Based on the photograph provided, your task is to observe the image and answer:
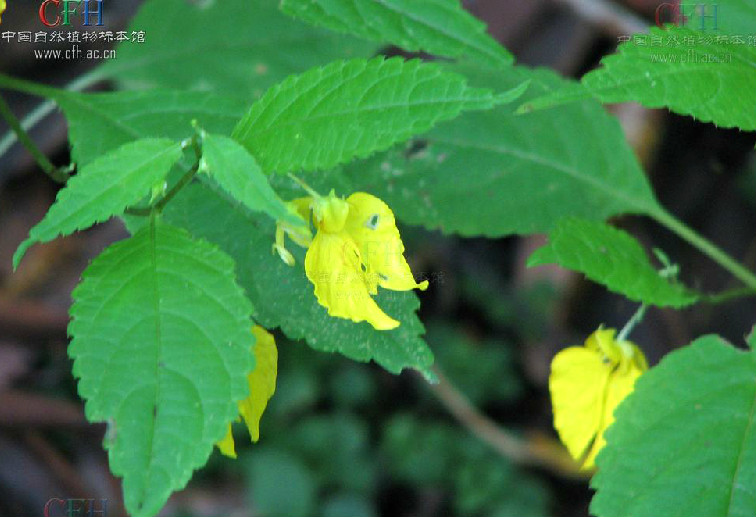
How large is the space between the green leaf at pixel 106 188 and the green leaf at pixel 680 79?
0.49 meters

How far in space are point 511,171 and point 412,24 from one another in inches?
21.0

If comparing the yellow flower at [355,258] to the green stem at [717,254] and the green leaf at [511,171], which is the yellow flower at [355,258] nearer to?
the green leaf at [511,171]

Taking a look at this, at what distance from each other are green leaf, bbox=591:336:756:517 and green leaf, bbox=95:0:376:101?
0.98 m

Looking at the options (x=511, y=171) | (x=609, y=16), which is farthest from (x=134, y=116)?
(x=609, y=16)

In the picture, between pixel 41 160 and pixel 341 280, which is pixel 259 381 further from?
pixel 41 160

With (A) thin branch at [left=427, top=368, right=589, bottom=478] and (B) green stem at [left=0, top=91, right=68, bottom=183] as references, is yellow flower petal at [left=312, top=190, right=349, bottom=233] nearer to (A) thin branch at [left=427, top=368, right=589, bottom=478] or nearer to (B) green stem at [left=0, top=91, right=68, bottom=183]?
(B) green stem at [left=0, top=91, right=68, bottom=183]

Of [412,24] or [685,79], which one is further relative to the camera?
[412,24]

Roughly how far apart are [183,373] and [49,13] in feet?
7.14

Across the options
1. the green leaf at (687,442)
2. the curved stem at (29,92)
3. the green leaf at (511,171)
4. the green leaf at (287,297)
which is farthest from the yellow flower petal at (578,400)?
the curved stem at (29,92)

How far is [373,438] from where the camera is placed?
10.1 ft

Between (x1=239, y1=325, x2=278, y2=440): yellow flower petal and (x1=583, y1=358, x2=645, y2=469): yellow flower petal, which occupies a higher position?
(x1=239, y1=325, x2=278, y2=440): yellow flower petal

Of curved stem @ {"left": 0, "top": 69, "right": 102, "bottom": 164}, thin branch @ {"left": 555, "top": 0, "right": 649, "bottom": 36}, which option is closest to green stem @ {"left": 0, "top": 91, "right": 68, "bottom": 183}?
curved stem @ {"left": 0, "top": 69, "right": 102, "bottom": 164}

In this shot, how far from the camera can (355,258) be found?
3.67 ft

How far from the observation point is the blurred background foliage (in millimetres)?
2906
